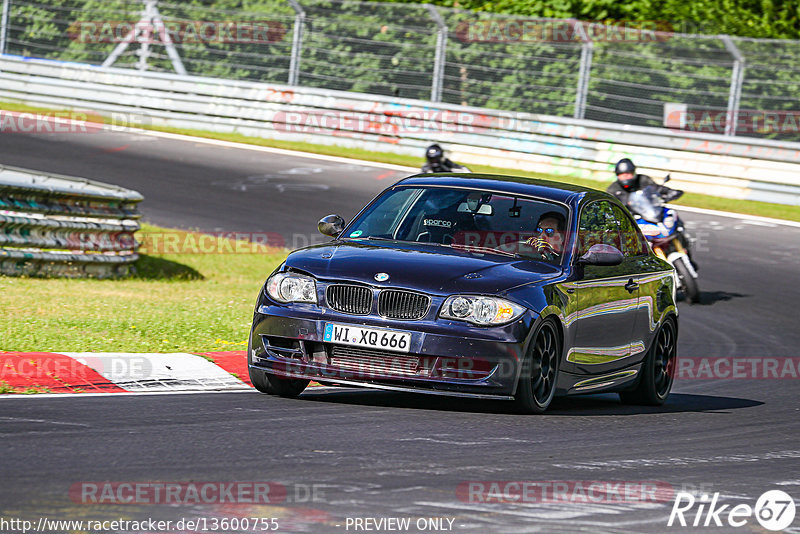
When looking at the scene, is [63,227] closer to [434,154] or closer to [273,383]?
[434,154]

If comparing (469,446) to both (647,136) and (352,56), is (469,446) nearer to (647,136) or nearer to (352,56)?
(647,136)

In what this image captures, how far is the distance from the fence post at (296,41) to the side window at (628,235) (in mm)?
16835

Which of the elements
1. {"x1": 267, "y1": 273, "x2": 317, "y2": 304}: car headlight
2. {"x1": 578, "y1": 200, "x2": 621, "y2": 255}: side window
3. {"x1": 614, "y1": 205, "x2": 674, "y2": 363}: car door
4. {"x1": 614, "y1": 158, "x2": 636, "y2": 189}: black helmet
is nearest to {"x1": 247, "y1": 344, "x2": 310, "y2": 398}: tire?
{"x1": 267, "y1": 273, "x2": 317, "y2": 304}: car headlight

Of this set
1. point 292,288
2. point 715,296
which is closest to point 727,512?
point 292,288

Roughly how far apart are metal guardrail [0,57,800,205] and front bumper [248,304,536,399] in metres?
16.4

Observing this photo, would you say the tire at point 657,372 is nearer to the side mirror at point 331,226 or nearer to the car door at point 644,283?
the car door at point 644,283

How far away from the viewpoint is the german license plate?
7.80m

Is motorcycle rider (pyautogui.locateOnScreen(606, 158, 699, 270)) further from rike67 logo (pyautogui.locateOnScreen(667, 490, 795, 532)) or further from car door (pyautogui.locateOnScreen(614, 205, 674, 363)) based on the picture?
rike67 logo (pyautogui.locateOnScreen(667, 490, 795, 532))

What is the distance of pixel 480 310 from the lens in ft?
25.8

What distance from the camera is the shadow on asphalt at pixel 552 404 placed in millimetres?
8398

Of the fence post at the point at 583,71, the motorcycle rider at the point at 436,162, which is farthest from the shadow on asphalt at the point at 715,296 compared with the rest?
the fence post at the point at 583,71

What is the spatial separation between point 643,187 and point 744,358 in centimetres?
431

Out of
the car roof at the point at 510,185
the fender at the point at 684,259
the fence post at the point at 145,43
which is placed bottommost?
the fender at the point at 684,259

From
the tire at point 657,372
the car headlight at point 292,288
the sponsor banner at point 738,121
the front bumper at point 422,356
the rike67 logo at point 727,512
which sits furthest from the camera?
the sponsor banner at point 738,121
